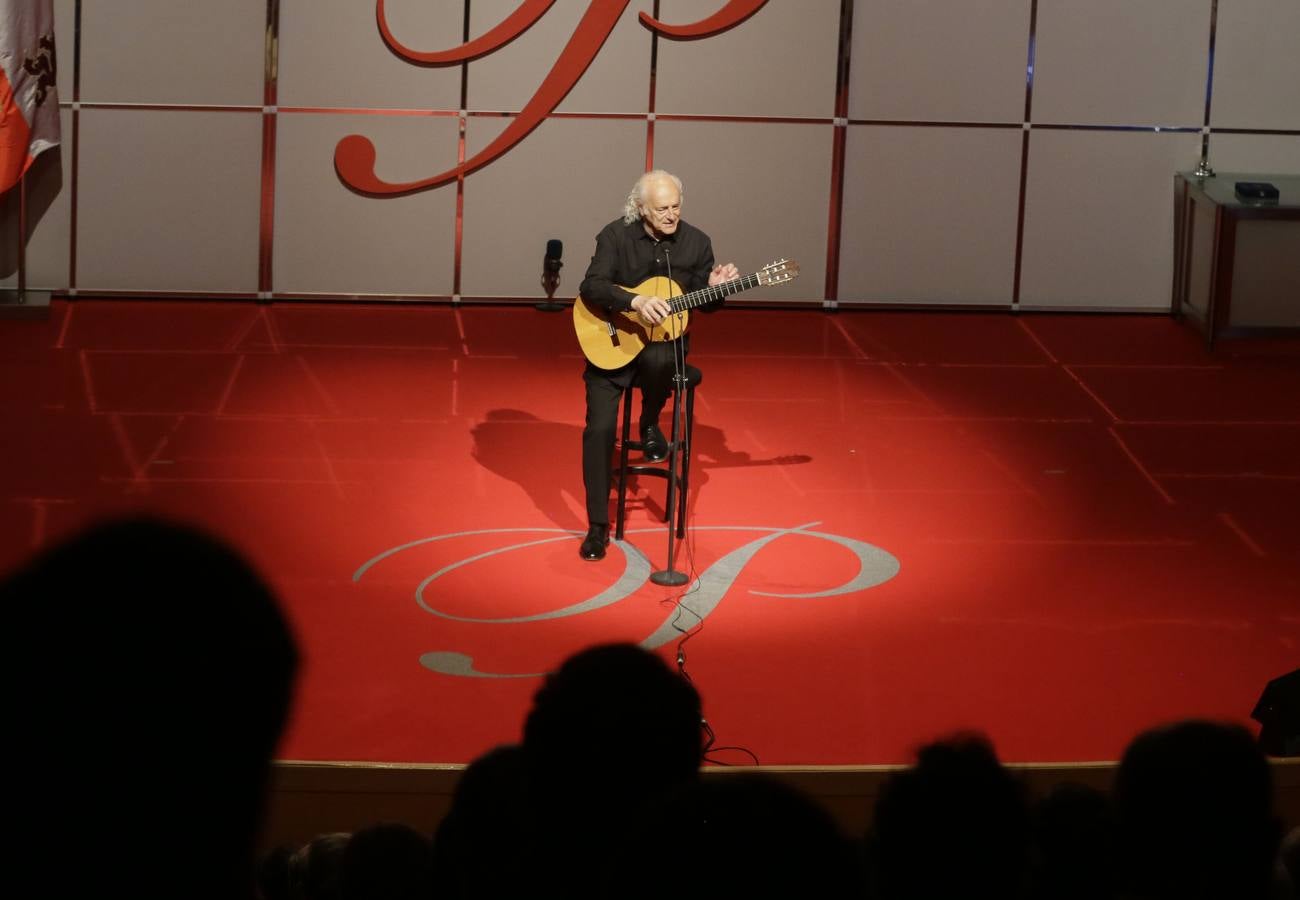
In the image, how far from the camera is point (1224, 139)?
38.8 ft

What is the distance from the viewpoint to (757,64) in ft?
38.0

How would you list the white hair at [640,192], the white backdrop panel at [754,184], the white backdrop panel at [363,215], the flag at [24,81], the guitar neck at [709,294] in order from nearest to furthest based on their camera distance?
the guitar neck at [709,294] < the white hair at [640,192] < the flag at [24,81] < the white backdrop panel at [363,215] < the white backdrop panel at [754,184]

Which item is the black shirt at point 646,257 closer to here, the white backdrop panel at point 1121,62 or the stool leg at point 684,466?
the stool leg at point 684,466

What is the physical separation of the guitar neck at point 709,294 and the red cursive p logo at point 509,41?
4958 millimetres

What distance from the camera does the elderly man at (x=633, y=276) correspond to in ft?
22.9

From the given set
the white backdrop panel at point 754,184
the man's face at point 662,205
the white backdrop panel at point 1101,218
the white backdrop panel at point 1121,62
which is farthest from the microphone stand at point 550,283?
the man's face at point 662,205

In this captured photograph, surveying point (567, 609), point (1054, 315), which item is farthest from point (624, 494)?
point (1054, 315)

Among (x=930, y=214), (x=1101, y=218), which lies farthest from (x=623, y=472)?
(x=1101, y=218)

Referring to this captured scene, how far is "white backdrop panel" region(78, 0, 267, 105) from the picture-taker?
1116cm

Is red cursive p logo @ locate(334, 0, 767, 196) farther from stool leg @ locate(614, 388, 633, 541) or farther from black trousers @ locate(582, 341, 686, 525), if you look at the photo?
black trousers @ locate(582, 341, 686, 525)

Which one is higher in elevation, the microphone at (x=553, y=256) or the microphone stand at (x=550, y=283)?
the microphone at (x=553, y=256)

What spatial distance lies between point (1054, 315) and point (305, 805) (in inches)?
364

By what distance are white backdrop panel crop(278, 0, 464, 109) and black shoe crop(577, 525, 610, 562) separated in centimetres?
523

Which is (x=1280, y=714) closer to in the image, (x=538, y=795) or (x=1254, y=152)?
(x=538, y=795)
